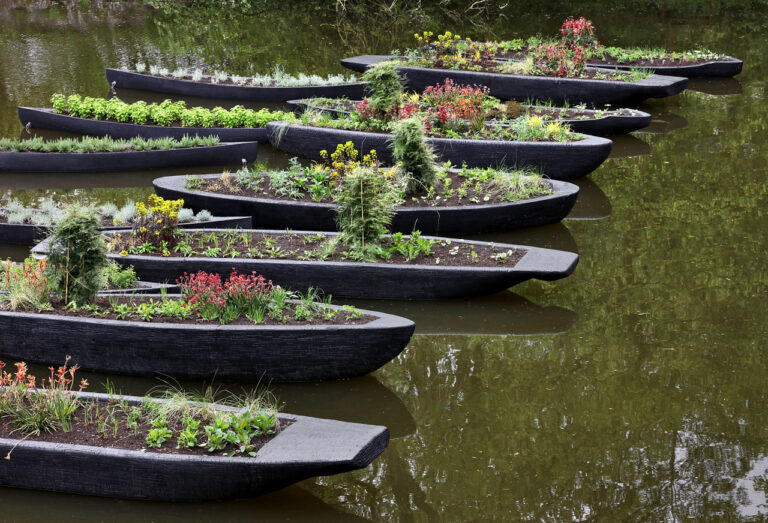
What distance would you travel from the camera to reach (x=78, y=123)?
1275 cm

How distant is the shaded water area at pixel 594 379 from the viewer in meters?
5.42

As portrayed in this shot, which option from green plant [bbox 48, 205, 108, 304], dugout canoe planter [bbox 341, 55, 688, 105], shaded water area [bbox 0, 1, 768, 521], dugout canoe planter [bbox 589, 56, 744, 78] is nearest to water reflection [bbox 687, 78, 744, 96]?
dugout canoe planter [bbox 589, 56, 744, 78]

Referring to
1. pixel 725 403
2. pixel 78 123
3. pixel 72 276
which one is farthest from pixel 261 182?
pixel 725 403

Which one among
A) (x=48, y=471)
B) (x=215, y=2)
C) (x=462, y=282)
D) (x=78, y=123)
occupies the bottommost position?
(x=48, y=471)

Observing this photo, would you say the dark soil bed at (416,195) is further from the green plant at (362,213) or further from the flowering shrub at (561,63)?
the flowering shrub at (561,63)

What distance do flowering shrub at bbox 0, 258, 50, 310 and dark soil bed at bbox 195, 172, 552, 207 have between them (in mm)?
2836

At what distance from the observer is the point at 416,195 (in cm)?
941

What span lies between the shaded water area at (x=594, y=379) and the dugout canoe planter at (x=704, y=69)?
2276 mm

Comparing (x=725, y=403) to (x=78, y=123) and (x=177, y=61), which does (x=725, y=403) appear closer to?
(x=78, y=123)

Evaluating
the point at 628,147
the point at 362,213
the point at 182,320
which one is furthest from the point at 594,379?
the point at 628,147

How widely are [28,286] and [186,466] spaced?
2604 millimetres

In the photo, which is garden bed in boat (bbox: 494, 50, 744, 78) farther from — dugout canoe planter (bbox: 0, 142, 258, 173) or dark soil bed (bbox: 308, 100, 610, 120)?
dugout canoe planter (bbox: 0, 142, 258, 173)

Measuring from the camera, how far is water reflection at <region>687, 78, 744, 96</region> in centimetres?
1527

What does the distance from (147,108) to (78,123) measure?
116 centimetres
